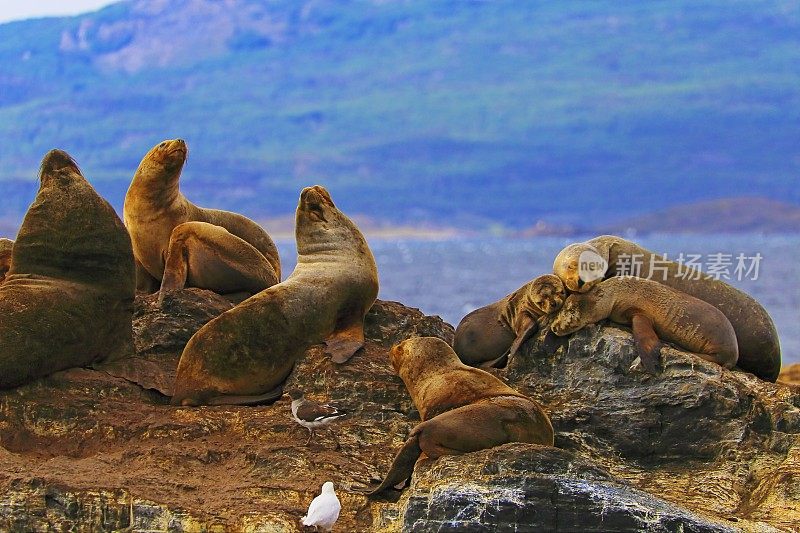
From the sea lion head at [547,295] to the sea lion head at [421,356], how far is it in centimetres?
94

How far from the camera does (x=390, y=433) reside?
855cm

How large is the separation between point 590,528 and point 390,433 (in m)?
1.74

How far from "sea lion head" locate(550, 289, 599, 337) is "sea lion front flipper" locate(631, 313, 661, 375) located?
290 millimetres

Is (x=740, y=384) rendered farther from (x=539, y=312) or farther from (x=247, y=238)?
(x=247, y=238)

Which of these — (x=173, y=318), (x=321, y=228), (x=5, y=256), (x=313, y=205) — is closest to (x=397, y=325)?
(x=321, y=228)

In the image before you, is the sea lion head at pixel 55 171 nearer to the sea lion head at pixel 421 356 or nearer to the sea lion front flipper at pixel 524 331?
the sea lion head at pixel 421 356

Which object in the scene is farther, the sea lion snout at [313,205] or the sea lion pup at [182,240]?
the sea lion pup at [182,240]

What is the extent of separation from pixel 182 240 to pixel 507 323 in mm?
2434

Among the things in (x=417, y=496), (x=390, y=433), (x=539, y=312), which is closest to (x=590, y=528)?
(x=417, y=496)

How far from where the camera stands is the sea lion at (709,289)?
32.1 feet

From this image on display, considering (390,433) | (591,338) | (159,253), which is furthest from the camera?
(159,253)

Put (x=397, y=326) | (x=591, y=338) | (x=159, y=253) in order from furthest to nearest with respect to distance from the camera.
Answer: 1. (x=159, y=253)
2. (x=397, y=326)
3. (x=591, y=338)

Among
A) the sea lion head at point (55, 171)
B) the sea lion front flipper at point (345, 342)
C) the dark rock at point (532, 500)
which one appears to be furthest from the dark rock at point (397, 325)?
A: the dark rock at point (532, 500)

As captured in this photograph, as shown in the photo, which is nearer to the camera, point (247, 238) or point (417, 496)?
point (417, 496)
